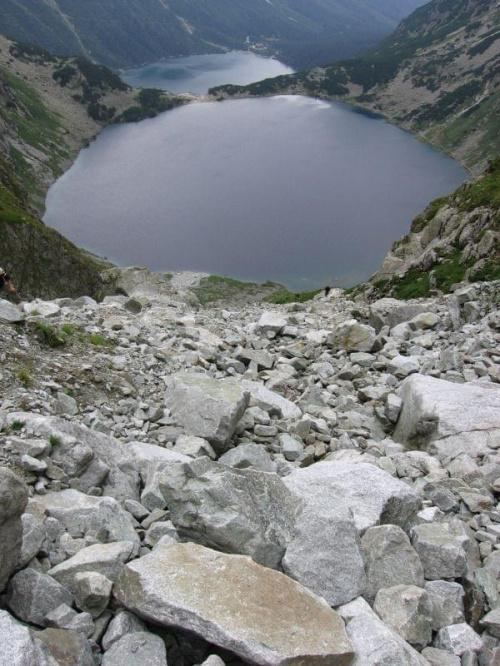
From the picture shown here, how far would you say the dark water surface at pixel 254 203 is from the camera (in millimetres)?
100562

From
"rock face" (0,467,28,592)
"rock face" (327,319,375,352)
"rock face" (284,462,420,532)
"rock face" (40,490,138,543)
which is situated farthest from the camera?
"rock face" (327,319,375,352)

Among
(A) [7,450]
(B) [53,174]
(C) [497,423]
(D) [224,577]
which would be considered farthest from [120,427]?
(B) [53,174]

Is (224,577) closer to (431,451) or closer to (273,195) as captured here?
(431,451)

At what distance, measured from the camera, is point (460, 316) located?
24.6 metres

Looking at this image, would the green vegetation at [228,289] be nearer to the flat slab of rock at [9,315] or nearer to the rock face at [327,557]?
the flat slab of rock at [9,315]

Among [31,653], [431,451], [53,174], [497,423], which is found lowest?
[31,653]

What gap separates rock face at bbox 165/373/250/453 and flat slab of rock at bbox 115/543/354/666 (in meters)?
5.58

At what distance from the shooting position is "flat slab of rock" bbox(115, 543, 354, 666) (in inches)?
205

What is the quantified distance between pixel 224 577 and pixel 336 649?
139 cm

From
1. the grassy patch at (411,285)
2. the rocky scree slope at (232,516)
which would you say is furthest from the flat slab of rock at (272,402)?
the grassy patch at (411,285)

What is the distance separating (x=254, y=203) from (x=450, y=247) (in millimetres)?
88792

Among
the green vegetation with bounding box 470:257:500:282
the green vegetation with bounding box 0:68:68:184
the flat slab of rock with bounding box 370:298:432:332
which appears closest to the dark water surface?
the green vegetation with bounding box 0:68:68:184

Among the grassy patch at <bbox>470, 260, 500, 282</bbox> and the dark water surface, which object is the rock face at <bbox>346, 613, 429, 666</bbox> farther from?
the dark water surface

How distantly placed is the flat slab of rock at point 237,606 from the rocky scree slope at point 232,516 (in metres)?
0.02
